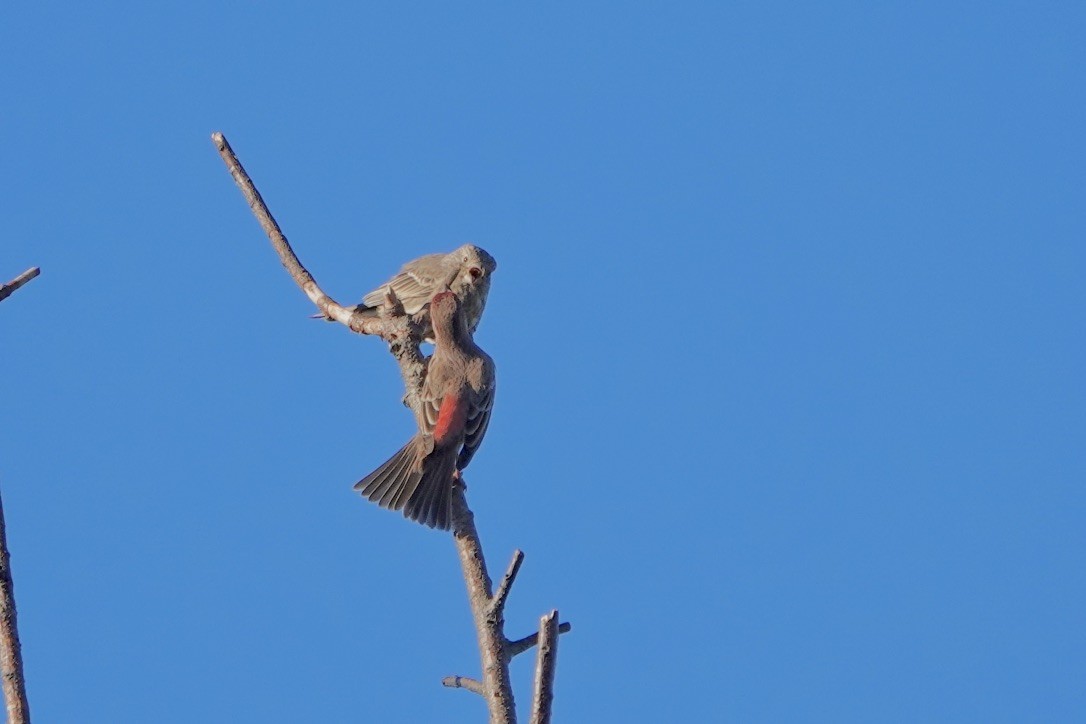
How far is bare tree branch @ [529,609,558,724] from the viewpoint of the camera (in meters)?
3.84

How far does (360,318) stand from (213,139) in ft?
3.45

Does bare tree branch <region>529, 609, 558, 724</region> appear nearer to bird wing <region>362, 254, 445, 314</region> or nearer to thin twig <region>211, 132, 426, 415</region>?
thin twig <region>211, 132, 426, 415</region>

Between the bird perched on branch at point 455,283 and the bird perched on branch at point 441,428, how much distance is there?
3791 mm

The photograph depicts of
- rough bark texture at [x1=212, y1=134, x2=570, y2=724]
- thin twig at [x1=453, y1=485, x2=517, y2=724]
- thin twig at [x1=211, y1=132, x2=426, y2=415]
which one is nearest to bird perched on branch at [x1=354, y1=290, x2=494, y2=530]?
rough bark texture at [x1=212, y1=134, x2=570, y2=724]

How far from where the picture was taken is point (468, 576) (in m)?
4.91

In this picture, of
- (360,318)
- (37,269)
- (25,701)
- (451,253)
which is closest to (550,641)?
(25,701)

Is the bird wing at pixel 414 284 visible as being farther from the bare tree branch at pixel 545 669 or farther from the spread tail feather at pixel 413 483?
the bare tree branch at pixel 545 669

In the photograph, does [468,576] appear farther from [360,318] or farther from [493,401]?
[493,401]

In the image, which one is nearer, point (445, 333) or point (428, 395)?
point (428, 395)

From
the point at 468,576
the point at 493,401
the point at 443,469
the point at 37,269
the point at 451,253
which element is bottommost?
the point at 468,576

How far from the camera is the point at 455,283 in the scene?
1237cm

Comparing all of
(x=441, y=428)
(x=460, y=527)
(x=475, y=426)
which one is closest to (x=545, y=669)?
(x=460, y=527)

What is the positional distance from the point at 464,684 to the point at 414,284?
8332mm

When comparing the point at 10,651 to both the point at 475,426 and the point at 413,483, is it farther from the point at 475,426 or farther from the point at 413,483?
the point at 475,426
